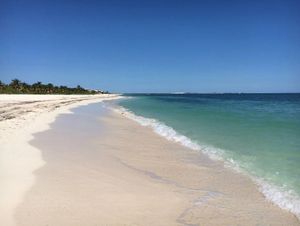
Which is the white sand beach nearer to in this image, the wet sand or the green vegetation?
the wet sand

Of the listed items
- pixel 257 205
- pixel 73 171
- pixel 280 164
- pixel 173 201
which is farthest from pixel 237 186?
pixel 73 171

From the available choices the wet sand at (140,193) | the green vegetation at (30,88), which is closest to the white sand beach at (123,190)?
the wet sand at (140,193)

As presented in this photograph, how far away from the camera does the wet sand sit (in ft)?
17.9

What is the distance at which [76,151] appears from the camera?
35.9 feet

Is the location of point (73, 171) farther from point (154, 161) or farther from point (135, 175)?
point (154, 161)

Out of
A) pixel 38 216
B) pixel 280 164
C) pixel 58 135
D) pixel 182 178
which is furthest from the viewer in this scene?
pixel 58 135

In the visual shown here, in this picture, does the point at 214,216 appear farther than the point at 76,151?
No

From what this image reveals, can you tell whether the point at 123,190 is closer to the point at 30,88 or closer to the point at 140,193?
the point at 140,193

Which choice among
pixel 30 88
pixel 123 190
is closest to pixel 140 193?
pixel 123 190

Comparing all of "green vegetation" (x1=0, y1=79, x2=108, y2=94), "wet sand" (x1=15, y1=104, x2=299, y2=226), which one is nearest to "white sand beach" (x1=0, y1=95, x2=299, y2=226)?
"wet sand" (x1=15, y1=104, x2=299, y2=226)

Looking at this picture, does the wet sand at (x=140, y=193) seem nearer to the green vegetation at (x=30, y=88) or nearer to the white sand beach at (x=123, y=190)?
the white sand beach at (x=123, y=190)

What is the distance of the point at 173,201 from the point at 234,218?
1.16 m

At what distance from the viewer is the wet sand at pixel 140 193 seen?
5.44 metres

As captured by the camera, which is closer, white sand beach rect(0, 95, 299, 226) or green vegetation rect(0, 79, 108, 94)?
white sand beach rect(0, 95, 299, 226)
